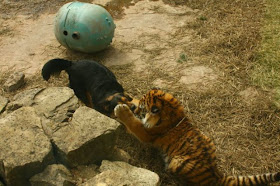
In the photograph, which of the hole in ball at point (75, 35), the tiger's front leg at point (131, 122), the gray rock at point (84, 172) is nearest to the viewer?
the gray rock at point (84, 172)

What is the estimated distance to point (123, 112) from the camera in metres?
4.58

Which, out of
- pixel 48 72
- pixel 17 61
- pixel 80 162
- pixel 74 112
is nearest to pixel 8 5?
pixel 17 61

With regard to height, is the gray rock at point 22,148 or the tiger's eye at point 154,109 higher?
the gray rock at point 22,148

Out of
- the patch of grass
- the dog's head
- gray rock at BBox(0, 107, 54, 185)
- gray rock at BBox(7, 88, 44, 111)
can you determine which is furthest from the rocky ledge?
the patch of grass

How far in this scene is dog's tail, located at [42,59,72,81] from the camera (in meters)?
5.32

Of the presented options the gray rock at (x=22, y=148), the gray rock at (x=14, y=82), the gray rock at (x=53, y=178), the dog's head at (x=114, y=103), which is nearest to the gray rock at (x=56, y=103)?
the gray rock at (x=22, y=148)

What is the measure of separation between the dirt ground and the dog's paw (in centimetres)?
48

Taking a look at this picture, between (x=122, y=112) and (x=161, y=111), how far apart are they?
0.60 m

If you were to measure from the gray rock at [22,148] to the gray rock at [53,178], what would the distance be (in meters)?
0.07

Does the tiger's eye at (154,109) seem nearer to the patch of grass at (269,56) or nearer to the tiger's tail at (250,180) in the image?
the tiger's tail at (250,180)

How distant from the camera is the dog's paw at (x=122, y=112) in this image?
455 centimetres

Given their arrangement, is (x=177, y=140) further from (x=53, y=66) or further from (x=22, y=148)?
(x=53, y=66)

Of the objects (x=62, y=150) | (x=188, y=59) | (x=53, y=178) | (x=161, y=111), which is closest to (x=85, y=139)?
(x=62, y=150)

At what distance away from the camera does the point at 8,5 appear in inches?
355
